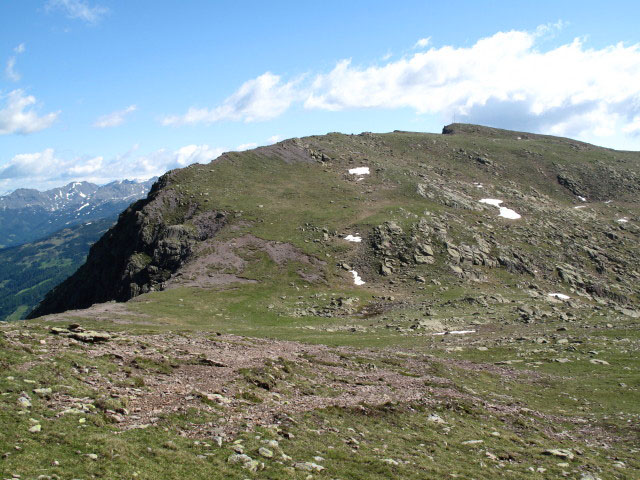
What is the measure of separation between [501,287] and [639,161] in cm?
14957

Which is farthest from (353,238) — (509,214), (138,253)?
(509,214)

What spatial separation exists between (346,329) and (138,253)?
56.7 metres

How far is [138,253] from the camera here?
92938mm

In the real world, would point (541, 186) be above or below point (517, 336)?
above

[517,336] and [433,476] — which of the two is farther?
[517,336]

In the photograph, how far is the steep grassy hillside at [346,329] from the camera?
17.9m

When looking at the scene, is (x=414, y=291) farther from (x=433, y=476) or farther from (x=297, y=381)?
(x=433, y=476)

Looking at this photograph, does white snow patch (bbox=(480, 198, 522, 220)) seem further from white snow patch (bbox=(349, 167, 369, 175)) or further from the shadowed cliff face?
the shadowed cliff face

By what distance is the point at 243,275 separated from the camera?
81.5m

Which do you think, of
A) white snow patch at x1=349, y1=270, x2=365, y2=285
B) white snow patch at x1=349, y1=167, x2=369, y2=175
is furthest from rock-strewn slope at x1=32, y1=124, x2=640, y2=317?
white snow patch at x1=349, y1=167, x2=369, y2=175

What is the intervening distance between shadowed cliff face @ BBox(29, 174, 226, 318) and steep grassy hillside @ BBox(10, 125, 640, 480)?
1.80 ft

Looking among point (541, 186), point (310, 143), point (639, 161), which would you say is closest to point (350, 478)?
point (310, 143)

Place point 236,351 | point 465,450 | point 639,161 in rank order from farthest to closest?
point 639,161, point 236,351, point 465,450

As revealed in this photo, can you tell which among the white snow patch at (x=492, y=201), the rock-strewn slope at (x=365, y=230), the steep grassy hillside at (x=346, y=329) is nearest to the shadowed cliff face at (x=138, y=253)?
the rock-strewn slope at (x=365, y=230)
